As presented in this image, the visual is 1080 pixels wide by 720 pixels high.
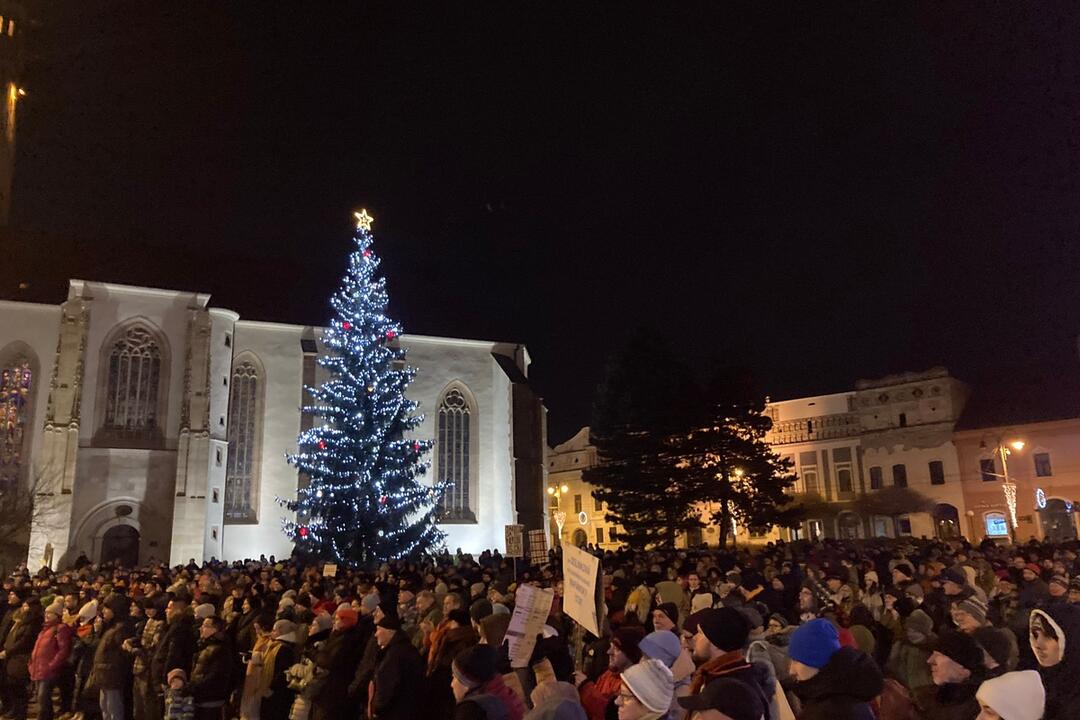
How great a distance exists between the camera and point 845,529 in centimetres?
4516

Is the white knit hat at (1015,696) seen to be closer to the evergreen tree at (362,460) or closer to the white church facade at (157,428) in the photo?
the evergreen tree at (362,460)

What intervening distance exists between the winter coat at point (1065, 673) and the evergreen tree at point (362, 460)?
23.2 metres

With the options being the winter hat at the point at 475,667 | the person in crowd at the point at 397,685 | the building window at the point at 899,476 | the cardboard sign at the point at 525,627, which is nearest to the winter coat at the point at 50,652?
the person in crowd at the point at 397,685

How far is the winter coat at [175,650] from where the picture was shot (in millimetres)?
7750

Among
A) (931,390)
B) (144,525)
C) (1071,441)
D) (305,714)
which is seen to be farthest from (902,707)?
(931,390)

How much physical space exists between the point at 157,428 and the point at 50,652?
2209 cm

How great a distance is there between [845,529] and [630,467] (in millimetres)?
21560

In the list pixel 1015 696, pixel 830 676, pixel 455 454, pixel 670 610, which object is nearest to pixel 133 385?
pixel 455 454

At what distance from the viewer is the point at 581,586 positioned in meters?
6.18

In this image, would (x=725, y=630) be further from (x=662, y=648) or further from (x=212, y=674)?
(x=212, y=674)

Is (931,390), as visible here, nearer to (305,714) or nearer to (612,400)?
(612,400)

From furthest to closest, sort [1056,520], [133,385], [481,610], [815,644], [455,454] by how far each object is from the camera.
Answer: [1056,520]
[455,454]
[133,385]
[481,610]
[815,644]

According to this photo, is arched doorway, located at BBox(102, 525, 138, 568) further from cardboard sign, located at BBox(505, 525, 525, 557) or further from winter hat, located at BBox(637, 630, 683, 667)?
winter hat, located at BBox(637, 630, 683, 667)

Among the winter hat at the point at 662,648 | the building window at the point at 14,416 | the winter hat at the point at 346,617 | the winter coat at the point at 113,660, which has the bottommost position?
the winter coat at the point at 113,660
